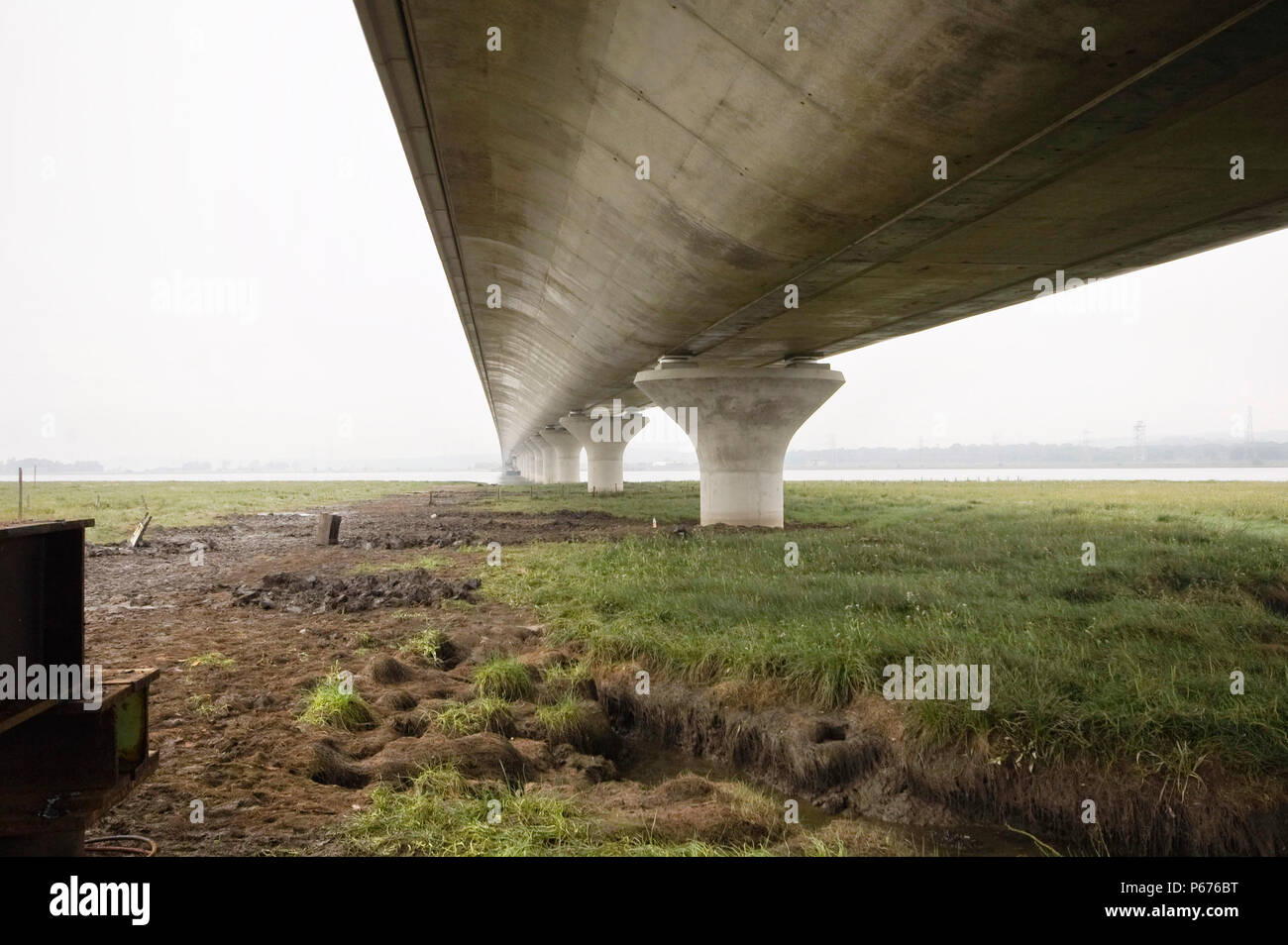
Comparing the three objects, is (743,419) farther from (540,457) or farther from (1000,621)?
(540,457)

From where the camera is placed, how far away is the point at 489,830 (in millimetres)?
4617

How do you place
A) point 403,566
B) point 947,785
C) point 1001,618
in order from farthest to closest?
point 403,566, point 1001,618, point 947,785

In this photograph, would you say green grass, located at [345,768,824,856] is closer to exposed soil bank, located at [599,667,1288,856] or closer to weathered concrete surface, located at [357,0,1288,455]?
exposed soil bank, located at [599,667,1288,856]

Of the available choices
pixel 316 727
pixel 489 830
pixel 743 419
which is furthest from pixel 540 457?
pixel 489 830

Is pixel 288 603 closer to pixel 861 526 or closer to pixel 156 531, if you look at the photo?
pixel 861 526

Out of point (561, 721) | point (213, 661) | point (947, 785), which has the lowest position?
point (947, 785)

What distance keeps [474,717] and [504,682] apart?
87cm

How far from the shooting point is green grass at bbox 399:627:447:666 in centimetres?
870

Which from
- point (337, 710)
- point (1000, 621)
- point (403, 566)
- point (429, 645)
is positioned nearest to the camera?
point (337, 710)

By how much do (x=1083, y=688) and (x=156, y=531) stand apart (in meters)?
24.4

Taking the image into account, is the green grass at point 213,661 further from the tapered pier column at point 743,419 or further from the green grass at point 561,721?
the tapered pier column at point 743,419

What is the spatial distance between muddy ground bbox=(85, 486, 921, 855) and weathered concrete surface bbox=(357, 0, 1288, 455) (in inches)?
179

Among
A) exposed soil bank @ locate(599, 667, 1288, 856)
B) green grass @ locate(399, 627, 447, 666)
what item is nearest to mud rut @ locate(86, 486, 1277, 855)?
exposed soil bank @ locate(599, 667, 1288, 856)
